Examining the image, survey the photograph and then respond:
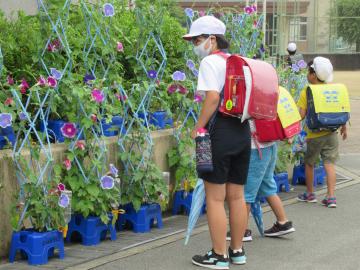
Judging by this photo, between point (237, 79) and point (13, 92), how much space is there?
5.35 ft

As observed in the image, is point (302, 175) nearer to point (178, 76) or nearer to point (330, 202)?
point (330, 202)

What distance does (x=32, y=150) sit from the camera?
5297 mm

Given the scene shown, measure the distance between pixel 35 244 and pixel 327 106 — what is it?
11.0 feet

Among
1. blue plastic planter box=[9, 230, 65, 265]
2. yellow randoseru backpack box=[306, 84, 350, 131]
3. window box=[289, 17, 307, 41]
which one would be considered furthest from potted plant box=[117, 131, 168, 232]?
window box=[289, 17, 307, 41]

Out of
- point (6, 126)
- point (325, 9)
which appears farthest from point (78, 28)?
point (325, 9)

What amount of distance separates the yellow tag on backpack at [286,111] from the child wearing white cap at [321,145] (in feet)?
4.05

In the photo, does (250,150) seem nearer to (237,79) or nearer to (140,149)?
(237,79)

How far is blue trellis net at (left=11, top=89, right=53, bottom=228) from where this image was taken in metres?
5.26


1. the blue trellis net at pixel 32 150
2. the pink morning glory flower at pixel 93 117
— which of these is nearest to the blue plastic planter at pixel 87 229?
the blue trellis net at pixel 32 150

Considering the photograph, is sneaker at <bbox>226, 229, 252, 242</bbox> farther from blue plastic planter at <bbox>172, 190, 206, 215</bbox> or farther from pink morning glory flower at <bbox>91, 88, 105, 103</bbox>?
pink morning glory flower at <bbox>91, 88, 105, 103</bbox>

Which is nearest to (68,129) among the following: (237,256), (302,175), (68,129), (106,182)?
(68,129)

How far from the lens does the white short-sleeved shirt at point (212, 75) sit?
4.86 m

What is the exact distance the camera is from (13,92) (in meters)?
5.25

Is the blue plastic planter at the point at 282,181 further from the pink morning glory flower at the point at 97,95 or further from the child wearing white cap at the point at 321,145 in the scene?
the pink morning glory flower at the point at 97,95
